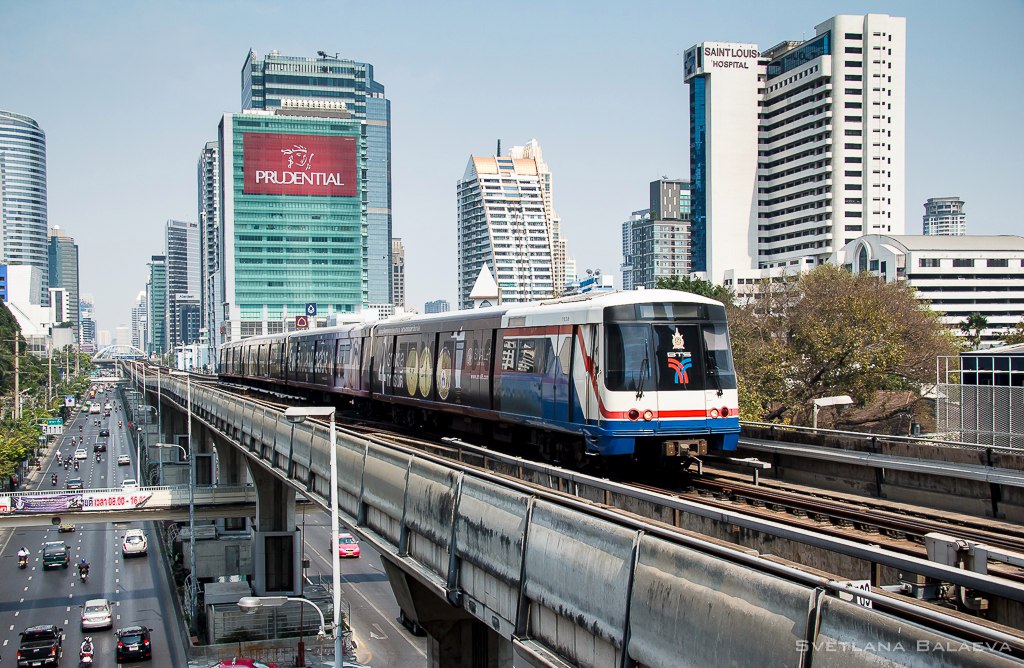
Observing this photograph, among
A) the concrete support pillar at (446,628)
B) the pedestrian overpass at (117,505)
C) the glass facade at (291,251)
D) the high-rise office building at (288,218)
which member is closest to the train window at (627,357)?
the concrete support pillar at (446,628)

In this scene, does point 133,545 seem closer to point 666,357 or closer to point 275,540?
point 275,540

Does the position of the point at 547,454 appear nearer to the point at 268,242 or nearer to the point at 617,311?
the point at 617,311

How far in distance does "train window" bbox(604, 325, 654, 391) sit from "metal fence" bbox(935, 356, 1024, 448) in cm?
1188

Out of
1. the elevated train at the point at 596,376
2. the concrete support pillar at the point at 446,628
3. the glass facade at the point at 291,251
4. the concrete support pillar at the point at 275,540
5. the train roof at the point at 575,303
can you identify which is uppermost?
the glass facade at the point at 291,251

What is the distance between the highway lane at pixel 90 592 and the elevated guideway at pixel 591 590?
2986 centimetres

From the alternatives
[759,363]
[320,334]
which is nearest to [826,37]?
[759,363]

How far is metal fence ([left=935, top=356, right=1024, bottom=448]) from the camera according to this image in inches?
991

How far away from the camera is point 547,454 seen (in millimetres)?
21188

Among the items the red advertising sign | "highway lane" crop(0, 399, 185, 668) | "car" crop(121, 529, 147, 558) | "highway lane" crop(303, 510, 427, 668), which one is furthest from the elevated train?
the red advertising sign

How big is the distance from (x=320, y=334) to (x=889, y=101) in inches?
5843

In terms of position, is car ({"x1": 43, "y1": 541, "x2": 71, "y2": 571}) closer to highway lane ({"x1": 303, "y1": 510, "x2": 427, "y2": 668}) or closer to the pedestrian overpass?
highway lane ({"x1": 303, "y1": 510, "x2": 427, "y2": 668})

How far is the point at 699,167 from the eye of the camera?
18538 cm

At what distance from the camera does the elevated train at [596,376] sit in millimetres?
17938

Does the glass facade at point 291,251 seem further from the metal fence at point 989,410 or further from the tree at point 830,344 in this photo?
the metal fence at point 989,410
